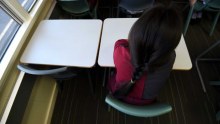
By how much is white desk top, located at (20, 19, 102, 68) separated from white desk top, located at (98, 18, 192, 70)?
0.05 metres

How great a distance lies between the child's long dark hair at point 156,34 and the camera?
2.05 ft

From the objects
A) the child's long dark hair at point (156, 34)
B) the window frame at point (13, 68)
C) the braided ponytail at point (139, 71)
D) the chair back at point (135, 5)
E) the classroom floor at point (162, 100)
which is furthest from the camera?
the chair back at point (135, 5)

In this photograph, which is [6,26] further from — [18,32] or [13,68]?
[13,68]

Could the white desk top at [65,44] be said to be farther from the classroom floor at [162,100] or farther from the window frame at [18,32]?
the classroom floor at [162,100]

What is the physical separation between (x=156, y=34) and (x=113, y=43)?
1.89 feet

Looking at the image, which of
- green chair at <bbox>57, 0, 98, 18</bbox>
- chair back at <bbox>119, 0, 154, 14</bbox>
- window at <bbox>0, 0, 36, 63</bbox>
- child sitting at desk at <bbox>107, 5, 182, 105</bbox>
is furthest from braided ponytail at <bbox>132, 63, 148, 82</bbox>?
green chair at <bbox>57, 0, 98, 18</bbox>

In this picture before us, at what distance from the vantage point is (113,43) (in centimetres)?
118

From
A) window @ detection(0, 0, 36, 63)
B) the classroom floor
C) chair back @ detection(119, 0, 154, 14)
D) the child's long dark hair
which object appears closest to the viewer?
the child's long dark hair

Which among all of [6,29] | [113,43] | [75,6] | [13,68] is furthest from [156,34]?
[75,6]

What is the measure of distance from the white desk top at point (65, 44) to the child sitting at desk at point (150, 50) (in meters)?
0.33

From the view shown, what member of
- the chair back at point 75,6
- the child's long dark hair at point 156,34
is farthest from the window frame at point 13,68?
the child's long dark hair at point 156,34

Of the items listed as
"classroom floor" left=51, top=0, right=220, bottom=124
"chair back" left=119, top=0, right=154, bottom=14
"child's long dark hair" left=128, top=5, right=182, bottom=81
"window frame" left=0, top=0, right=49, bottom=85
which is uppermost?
"child's long dark hair" left=128, top=5, right=182, bottom=81

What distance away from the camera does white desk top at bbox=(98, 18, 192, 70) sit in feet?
3.39

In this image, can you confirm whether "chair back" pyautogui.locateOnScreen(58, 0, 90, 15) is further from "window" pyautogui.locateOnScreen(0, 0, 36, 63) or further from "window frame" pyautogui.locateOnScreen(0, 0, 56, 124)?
"window" pyautogui.locateOnScreen(0, 0, 36, 63)
